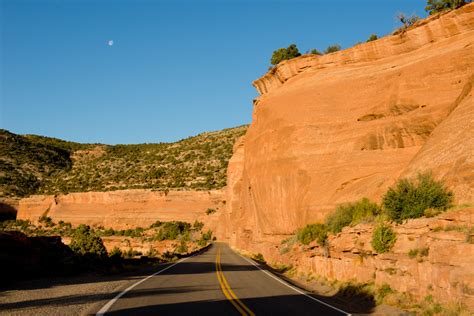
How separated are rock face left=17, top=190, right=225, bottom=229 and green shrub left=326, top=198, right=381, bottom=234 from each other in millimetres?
68757

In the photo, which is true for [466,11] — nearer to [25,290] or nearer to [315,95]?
[315,95]

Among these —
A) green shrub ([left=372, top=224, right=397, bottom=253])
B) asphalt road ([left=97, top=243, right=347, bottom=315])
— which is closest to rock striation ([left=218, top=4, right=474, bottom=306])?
green shrub ([left=372, top=224, right=397, bottom=253])

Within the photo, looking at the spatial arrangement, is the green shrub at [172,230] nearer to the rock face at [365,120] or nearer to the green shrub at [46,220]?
the green shrub at [46,220]

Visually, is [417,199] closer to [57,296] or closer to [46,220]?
[57,296]

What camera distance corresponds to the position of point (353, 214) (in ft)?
61.6

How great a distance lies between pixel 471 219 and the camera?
10.6 meters

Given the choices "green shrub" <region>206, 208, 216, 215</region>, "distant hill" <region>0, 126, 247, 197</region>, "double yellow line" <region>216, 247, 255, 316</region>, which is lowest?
"double yellow line" <region>216, 247, 255, 316</region>

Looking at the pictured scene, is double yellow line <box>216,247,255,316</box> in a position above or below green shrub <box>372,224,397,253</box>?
below

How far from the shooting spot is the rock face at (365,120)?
2162 centimetres

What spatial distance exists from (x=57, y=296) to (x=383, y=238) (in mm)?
10035

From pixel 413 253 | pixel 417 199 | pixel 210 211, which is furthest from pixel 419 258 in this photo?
pixel 210 211

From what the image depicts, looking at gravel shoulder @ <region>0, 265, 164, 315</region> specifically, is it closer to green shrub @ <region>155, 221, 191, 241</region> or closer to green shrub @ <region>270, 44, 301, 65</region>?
green shrub @ <region>270, 44, 301, 65</region>

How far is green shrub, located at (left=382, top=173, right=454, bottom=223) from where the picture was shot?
13398mm

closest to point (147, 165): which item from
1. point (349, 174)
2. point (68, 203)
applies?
point (68, 203)
